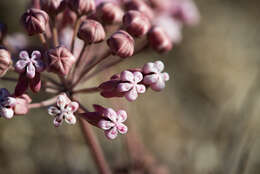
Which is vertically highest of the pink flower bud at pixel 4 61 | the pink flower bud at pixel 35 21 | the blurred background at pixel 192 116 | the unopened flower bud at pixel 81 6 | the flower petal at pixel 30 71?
the unopened flower bud at pixel 81 6

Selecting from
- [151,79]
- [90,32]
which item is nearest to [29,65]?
[90,32]

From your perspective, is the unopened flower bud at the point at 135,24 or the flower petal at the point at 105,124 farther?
the unopened flower bud at the point at 135,24

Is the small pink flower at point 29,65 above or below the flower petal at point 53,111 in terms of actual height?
above

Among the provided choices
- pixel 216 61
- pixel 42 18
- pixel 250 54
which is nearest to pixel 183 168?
pixel 42 18

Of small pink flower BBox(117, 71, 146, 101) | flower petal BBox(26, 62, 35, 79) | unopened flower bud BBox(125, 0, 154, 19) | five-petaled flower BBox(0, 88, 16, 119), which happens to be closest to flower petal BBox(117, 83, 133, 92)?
small pink flower BBox(117, 71, 146, 101)

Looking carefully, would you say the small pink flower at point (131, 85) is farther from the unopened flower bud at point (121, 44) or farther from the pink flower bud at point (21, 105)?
the pink flower bud at point (21, 105)

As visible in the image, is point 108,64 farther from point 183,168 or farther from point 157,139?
point 157,139

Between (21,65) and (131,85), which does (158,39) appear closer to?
(131,85)

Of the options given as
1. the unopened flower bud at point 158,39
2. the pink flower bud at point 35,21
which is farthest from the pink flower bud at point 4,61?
the unopened flower bud at point 158,39
